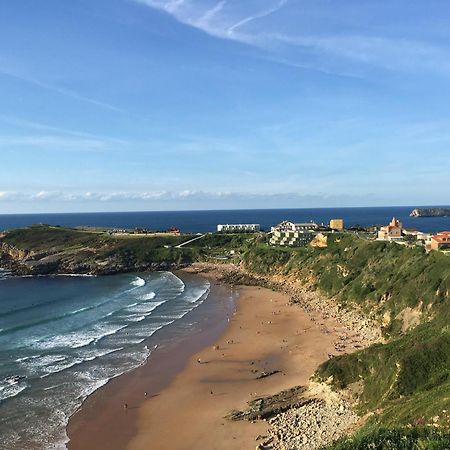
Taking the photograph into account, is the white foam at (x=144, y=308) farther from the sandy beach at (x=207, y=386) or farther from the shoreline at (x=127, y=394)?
the sandy beach at (x=207, y=386)

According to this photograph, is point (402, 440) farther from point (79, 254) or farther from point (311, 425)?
point (79, 254)

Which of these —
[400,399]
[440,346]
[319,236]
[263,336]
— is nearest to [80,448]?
[400,399]

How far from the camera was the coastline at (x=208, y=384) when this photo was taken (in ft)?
111

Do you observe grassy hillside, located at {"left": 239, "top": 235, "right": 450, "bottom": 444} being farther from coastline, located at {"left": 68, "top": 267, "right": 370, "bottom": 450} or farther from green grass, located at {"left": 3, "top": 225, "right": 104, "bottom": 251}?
green grass, located at {"left": 3, "top": 225, "right": 104, "bottom": 251}

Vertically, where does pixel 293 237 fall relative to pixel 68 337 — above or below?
above

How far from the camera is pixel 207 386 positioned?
43.4m

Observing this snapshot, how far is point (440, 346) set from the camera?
3353 cm

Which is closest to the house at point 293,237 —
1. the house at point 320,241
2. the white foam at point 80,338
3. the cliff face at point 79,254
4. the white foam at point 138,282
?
the house at point 320,241

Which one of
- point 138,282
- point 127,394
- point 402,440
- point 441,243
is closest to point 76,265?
point 138,282

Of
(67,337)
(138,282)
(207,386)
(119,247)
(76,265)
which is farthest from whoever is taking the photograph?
(119,247)

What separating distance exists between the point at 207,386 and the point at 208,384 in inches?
19.9

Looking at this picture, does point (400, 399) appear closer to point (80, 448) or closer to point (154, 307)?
point (80, 448)

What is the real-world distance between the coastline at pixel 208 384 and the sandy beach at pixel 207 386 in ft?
0.22

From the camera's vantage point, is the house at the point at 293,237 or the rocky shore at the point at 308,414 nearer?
the rocky shore at the point at 308,414
